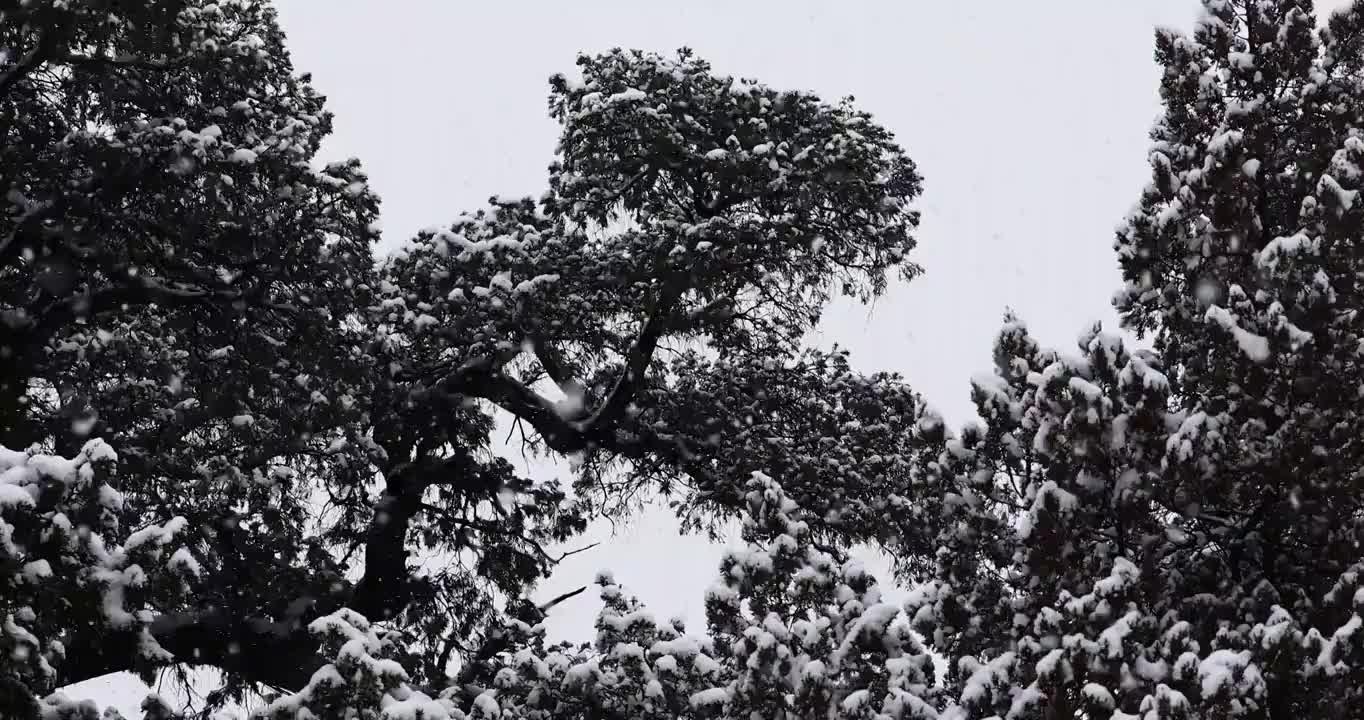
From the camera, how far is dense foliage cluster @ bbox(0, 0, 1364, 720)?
6375 millimetres

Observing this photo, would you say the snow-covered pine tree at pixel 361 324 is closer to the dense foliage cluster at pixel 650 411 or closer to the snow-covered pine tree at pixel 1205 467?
the dense foliage cluster at pixel 650 411

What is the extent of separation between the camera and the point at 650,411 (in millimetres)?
14430

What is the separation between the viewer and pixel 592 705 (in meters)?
8.43

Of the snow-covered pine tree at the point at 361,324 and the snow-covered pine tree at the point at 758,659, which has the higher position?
the snow-covered pine tree at the point at 361,324

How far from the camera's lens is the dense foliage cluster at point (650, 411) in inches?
251

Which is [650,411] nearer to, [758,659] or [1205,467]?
[758,659]

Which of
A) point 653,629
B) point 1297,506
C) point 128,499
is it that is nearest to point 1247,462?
point 1297,506

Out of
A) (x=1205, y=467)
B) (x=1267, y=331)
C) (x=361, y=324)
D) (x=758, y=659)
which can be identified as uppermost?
(x=361, y=324)

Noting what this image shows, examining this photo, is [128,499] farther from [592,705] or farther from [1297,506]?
[1297,506]

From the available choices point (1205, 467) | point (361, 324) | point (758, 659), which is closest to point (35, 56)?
point (361, 324)

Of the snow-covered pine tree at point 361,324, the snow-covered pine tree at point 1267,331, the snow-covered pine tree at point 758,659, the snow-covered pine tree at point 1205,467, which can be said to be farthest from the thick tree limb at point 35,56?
the snow-covered pine tree at point 1267,331

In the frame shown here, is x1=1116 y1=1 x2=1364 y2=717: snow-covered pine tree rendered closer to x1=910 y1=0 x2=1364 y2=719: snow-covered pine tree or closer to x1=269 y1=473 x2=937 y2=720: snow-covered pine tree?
x1=910 y1=0 x2=1364 y2=719: snow-covered pine tree

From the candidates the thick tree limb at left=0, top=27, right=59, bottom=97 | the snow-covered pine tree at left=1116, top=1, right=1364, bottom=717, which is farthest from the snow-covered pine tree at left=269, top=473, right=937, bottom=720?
the thick tree limb at left=0, top=27, right=59, bottom=97

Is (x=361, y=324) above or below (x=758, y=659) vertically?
above
